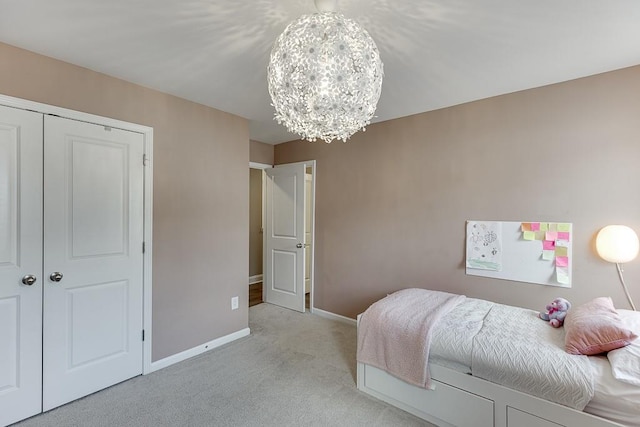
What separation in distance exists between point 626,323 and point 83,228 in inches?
144

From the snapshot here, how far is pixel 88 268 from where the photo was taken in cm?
223

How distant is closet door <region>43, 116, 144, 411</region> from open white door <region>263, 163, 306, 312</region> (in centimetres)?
206

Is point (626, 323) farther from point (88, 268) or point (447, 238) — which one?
point (88, 268)

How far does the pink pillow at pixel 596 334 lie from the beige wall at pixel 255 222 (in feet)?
16.2

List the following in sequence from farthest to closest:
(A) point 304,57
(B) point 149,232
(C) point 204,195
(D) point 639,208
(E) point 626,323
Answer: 1. (C) point 204,195
2. (B) point 149,232
3. (D) point 639,208
4. (E) point 626,323
5. (A) point 304,57

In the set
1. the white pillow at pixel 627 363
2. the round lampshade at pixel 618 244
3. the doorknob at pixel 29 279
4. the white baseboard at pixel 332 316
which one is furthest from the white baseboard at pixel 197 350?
the round lampshade at pixel 618 244

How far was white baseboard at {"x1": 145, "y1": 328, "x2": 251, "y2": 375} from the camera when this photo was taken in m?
2.61

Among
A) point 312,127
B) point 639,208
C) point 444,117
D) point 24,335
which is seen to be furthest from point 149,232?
point 639,208

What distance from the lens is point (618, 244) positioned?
208 centimetres

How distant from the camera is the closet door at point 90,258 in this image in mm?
2068

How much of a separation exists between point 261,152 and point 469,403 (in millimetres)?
3819

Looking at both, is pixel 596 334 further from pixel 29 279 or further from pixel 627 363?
pixel 29 279

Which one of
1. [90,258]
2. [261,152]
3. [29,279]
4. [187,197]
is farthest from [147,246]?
[261,152]

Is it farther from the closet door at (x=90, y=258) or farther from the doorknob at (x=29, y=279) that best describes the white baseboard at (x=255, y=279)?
the doorknob at (x=29, y=279)
